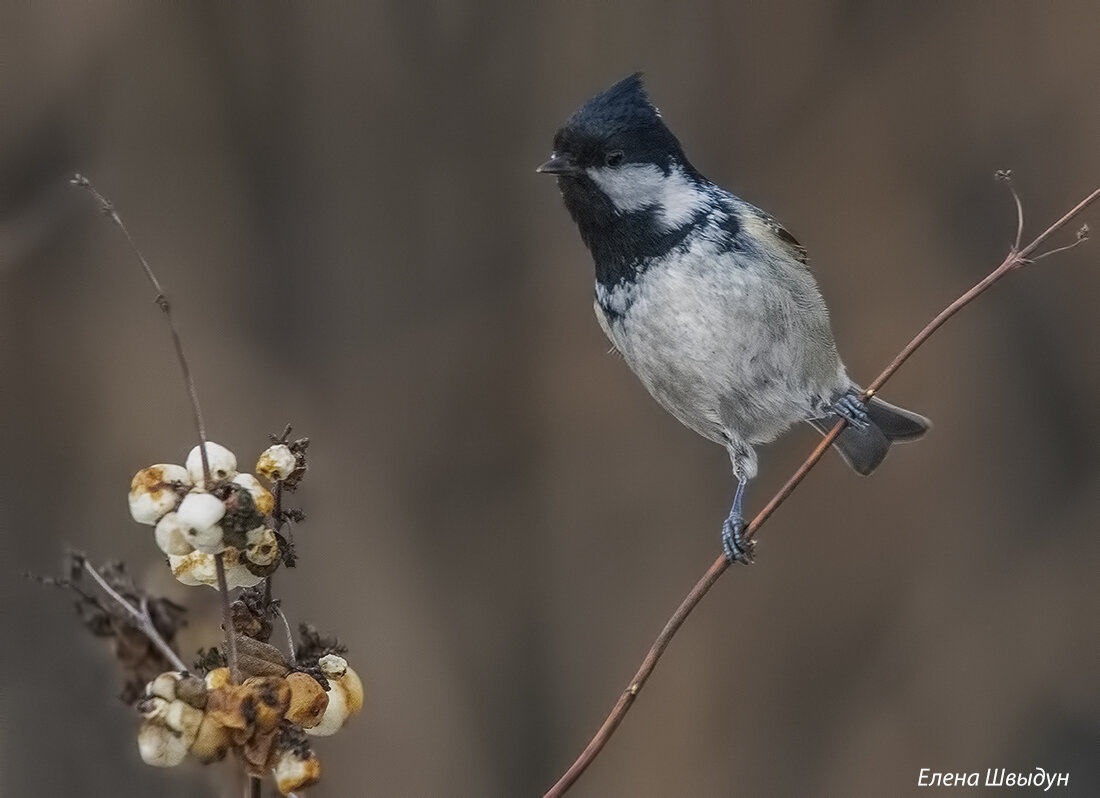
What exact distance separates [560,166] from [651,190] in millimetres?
218

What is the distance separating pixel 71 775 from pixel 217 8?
2677mm

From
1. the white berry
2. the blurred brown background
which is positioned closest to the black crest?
the white berry

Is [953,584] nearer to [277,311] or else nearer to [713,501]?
[713,501]

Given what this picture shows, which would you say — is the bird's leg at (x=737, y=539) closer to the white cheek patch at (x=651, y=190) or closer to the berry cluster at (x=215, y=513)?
the white cheek patch at (x=651, y=190)

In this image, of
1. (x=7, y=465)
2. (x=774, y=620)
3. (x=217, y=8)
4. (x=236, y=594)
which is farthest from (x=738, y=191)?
(x=236, y=594)

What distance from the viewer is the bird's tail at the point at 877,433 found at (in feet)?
7.85

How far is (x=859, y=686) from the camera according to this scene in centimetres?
431

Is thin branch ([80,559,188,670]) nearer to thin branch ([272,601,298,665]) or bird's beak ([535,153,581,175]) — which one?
thin branch ([272,601,298,665])

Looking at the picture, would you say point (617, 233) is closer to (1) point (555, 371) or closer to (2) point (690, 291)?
(2) point (690, 291)

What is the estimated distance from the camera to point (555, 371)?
454 cm

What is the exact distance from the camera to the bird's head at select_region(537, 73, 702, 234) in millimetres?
1916

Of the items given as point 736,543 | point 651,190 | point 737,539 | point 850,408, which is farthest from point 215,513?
point 850,408

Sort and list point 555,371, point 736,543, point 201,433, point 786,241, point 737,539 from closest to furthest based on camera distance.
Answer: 1. point 201,433
2. point 737,539
3. point 736,543
4. point 786,241
5. point 555,371

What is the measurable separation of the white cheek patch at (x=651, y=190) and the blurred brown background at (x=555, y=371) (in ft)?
6.91
